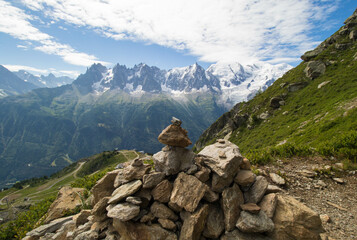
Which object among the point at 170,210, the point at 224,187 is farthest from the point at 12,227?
the point at 224,187

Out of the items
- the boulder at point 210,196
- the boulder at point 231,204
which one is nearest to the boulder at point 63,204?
the boulder at point 210,196

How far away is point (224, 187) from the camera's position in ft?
36.3

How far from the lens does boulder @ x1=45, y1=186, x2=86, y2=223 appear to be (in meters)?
15.2

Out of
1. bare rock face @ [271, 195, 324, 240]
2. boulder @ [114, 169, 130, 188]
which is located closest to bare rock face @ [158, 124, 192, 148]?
boulder @ [114, 169, 130, 188]

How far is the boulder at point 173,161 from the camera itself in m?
12.0

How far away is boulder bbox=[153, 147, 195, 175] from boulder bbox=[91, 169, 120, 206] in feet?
13.4

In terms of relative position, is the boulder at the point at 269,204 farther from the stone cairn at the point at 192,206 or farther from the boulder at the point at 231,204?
the boulder at the point at 231,204

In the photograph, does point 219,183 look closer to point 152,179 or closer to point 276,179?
point 152,179

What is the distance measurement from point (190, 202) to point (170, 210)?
1.49m

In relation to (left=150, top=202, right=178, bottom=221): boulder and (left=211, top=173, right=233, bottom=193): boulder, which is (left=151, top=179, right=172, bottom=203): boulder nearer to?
(left=150, top=202, right=178, bottom=221): boulder

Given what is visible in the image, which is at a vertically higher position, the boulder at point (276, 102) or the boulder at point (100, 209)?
the boulder at point (276, 102)

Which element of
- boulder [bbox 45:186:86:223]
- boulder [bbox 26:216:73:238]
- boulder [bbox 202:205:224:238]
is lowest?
boulder [bbox 26:216:73:238]

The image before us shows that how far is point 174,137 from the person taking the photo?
1245 cm

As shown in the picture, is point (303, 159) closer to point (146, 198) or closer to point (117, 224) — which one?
point (146, 198)
